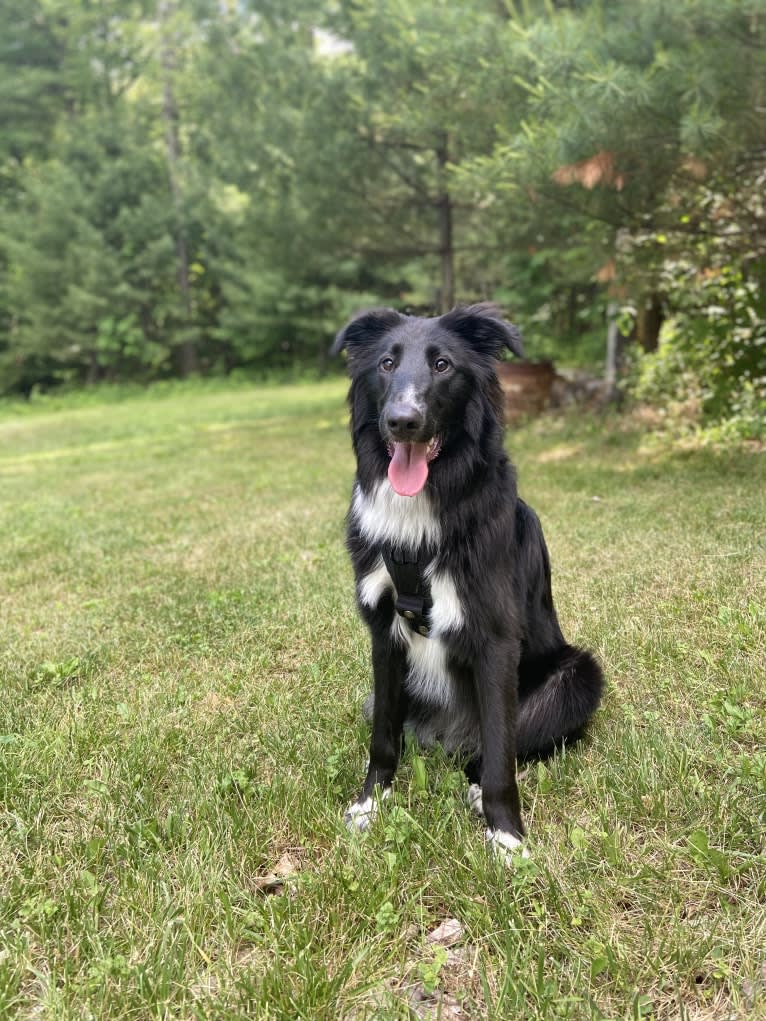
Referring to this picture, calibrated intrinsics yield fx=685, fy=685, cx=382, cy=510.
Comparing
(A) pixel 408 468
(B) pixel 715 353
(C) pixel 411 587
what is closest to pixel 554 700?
(C) pixel 411 587

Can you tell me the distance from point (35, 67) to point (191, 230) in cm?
734

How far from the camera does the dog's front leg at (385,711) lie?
7.12ft

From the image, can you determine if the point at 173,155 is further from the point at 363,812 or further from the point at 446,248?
the point at 363,812

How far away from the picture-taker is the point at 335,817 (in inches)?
77.8

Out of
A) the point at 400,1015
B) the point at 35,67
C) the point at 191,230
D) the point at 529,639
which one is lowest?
the point at 400,1015

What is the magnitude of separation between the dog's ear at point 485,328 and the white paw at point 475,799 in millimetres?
1353

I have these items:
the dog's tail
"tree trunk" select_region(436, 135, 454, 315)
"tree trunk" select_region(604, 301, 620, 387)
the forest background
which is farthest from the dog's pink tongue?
Answer: "tree trunk" select_region(436, 135, 454, 315)

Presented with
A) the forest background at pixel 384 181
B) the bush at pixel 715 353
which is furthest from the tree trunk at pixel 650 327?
the bush at pixel 715 353

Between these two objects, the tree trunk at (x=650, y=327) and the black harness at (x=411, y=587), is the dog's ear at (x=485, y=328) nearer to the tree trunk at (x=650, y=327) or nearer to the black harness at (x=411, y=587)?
the black harness at (x=411, y=587)

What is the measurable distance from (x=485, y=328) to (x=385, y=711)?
125cm

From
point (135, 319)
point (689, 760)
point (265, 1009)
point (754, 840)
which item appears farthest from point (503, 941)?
point (135, 319)

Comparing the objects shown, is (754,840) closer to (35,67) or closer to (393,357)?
(393,357)

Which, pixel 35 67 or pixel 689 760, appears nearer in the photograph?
pixel 689 760

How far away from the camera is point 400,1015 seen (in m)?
1.38
